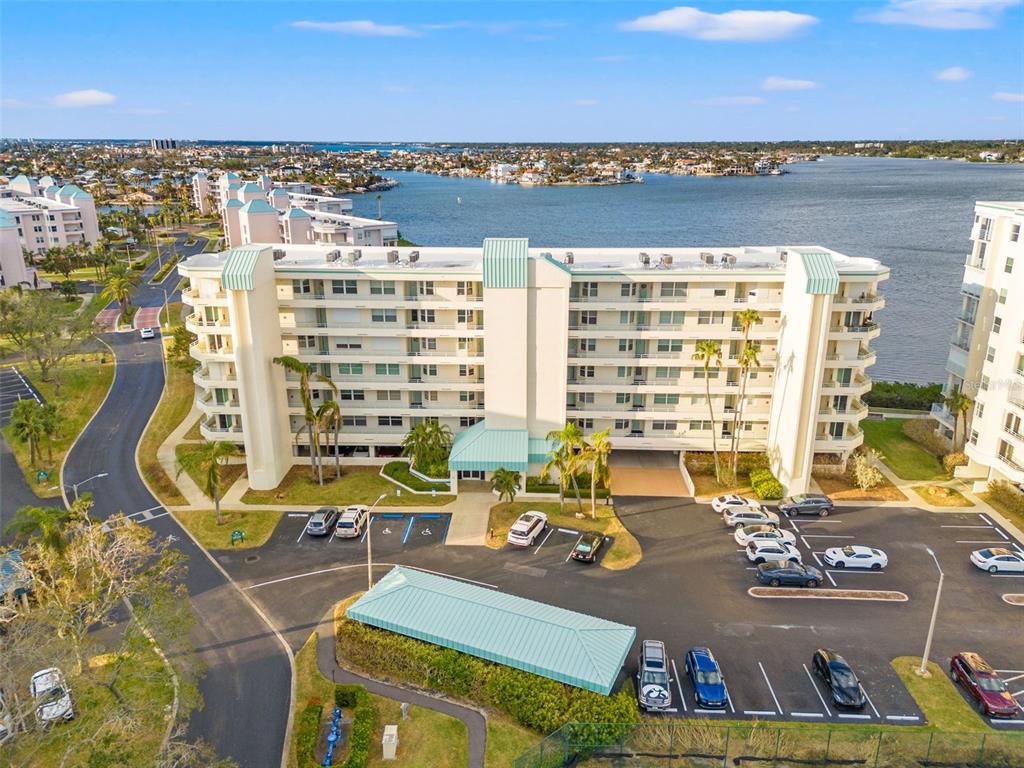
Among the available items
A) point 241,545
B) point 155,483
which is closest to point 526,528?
point 241,545

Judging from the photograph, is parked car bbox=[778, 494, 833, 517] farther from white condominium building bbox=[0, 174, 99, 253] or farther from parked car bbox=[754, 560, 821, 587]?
white condominium building bbox=[0, 174, 99, 253]

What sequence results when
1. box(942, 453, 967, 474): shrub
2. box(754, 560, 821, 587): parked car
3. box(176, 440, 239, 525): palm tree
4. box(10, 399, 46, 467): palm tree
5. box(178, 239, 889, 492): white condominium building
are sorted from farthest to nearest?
1. box(942, 453, 967, 474): shrub
2. box(10, 399, 46, 467): palm tree
3. box(178, 239, 889, 492): white condominium building
4. box(176, 440, 239, 525): palm tree
5. box(754, 560, 821, 587): parked car

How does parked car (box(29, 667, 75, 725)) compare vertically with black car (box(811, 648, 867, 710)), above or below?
above

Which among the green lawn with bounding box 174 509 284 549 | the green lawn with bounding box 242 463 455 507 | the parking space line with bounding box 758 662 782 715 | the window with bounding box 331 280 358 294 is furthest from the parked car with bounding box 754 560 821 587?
the window with bounding box 331 280 358 294

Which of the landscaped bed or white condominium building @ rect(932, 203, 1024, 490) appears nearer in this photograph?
the landscaped bed

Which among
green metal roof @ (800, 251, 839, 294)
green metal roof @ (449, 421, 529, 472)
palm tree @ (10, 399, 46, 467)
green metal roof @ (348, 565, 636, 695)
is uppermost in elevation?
green metal roof @ (800, 251, 839, 294)

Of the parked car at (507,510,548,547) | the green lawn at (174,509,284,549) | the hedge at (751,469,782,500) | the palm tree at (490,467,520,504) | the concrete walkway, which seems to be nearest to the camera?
the concrete walkway

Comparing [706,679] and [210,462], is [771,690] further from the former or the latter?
[210,462]

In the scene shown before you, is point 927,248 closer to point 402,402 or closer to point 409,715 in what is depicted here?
point 402,402
